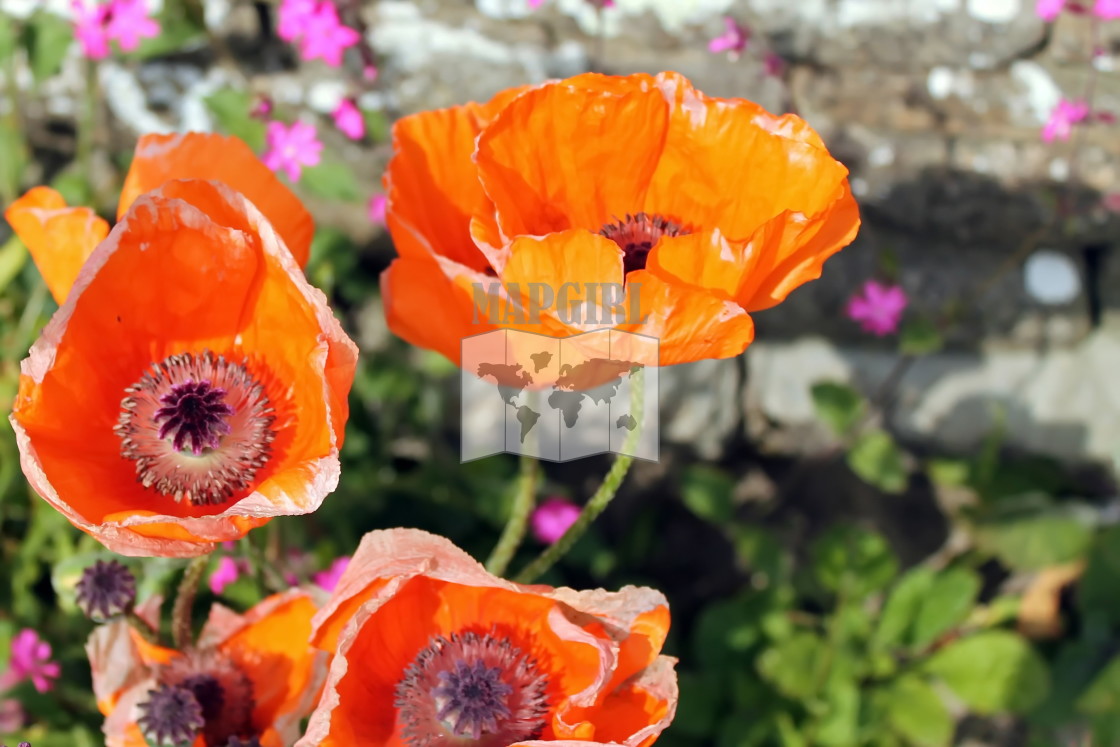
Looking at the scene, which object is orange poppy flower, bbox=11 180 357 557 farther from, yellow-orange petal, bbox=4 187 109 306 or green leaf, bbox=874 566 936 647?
green leaf, bbox=874 566 936 647

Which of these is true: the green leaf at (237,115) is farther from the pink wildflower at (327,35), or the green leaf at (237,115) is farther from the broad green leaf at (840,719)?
the broad green leaf at (840,719)

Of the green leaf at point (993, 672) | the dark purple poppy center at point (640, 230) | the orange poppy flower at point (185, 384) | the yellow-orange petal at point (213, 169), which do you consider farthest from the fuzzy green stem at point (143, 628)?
the green leaf at point (993, 672)

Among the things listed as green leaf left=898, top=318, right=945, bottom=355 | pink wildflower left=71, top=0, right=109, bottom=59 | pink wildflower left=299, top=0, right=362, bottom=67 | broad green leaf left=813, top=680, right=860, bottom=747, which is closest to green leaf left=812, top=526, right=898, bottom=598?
broad green leaf left=813, top=680, right=860, bottom=747

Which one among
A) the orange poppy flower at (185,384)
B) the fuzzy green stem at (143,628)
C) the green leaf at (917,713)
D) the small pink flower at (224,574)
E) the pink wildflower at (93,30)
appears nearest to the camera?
the orange poppy flower at (185,384)

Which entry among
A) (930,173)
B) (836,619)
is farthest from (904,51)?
(836,619)

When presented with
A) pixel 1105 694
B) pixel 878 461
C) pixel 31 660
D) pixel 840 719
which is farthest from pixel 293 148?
pixel 1105 694

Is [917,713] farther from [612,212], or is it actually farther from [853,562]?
[612,212]

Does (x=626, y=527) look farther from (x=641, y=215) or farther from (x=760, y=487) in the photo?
(x=641, y=215)
